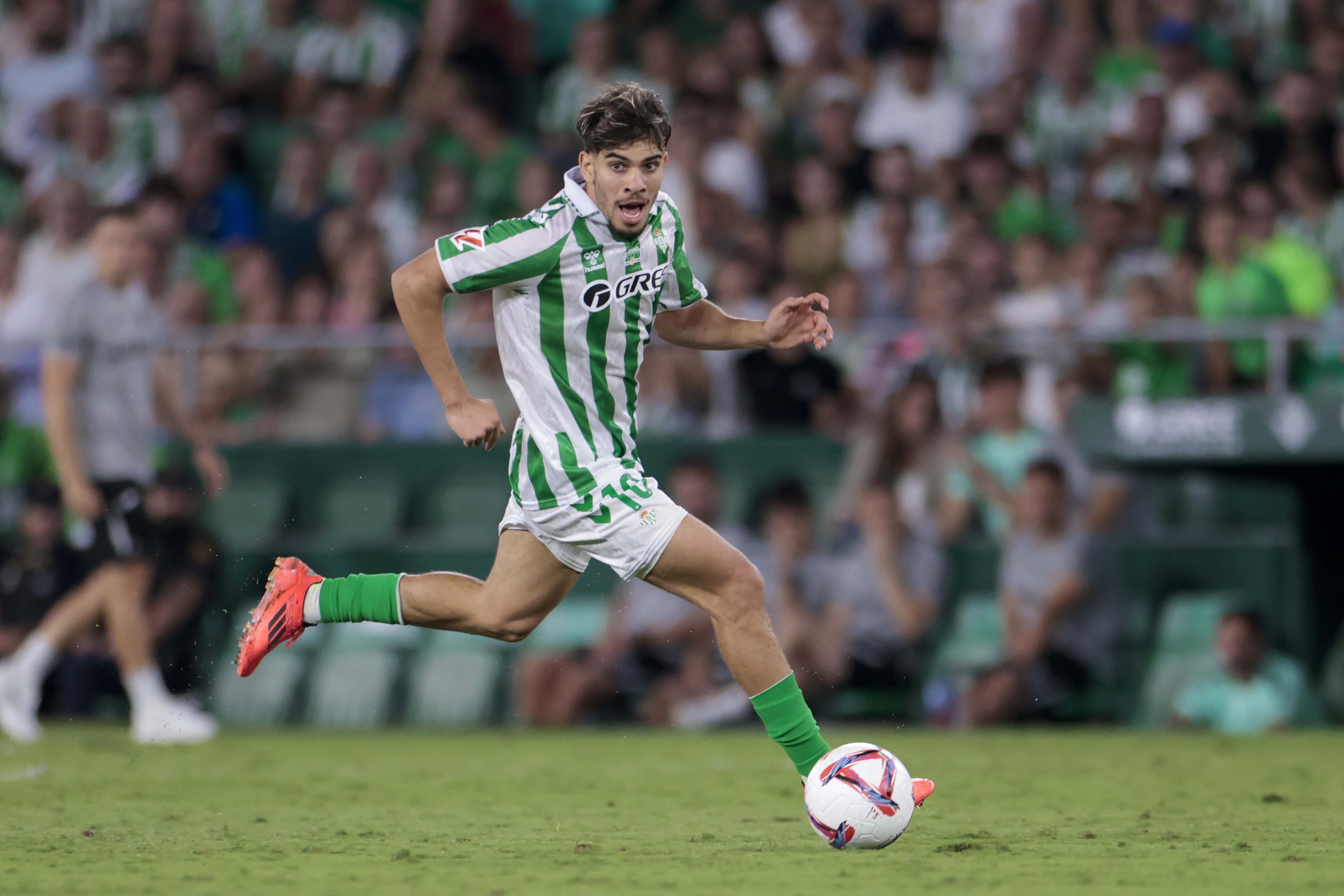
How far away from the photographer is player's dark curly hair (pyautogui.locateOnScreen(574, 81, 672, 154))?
5.70 m

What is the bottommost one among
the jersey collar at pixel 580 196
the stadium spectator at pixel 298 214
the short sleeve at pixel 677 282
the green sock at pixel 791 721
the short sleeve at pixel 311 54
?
the green sock at pixel 791 721

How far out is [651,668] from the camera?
10859 millimetres

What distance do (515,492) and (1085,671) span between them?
17.1ft

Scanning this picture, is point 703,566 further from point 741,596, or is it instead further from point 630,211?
point 630,211

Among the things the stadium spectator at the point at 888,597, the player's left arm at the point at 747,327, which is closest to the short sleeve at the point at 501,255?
the player's left arm at the point at 747,327

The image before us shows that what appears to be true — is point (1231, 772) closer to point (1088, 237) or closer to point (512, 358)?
point (512, 358)

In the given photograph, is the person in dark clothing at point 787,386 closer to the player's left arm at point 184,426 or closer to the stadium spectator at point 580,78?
the player's left arm at point 184,426

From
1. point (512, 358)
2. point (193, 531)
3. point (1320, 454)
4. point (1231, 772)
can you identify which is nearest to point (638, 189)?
point (512, 358)

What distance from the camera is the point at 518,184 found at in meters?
13.7

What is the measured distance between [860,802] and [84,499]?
18.5 ft

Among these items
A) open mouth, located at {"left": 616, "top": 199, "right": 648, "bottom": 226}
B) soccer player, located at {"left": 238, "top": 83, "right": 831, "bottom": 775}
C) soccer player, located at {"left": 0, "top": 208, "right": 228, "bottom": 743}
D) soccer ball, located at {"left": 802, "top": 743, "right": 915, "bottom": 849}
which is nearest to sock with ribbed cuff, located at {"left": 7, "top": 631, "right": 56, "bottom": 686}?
soccer player, located at {"left": 0, "top": 208, "right": 228, "bottom": 743}

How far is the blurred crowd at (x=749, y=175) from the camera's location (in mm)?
11352

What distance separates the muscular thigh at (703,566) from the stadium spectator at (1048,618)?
4.84 meters

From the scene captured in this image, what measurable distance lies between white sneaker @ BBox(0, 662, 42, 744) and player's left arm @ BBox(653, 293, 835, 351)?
534cm
